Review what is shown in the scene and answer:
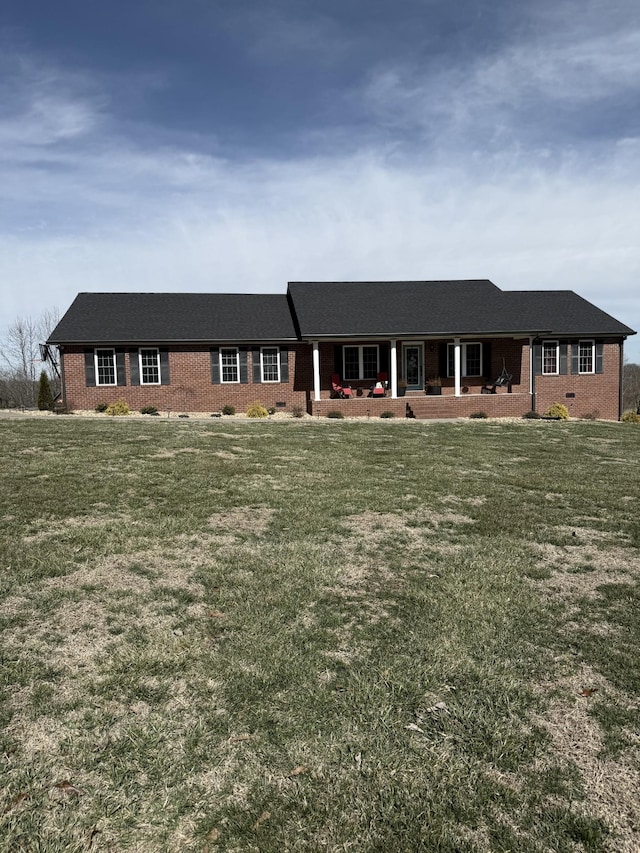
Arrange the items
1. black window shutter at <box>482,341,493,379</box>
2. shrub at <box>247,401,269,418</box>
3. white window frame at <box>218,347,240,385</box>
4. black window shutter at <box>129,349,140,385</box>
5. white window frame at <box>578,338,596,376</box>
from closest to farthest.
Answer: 1. shrub at <box>247,401,269,418</box>
2. black window shutter at <box>129,349,140,385</box>
3. white window frame at <box>218,347,240,385</box>
4. black window shutter at <box>482,341,493,379</box>
5. white window frame at <box>578,338,596,376</box>

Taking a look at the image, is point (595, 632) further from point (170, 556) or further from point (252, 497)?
point (252, 497)

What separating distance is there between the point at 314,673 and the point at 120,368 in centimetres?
2135

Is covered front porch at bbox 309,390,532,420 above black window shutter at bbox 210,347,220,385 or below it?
below

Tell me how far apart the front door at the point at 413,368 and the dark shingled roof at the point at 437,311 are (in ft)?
5.15

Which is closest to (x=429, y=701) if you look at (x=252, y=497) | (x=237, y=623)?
(x=237, y=623)

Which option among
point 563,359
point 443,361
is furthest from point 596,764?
point 563,359

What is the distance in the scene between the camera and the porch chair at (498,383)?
80.5 feet

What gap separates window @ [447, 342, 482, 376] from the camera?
81.8 feet

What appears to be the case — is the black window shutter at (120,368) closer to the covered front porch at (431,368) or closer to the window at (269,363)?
the window at (269,363)

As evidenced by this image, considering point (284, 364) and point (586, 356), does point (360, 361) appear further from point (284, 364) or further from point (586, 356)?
point (586, 356)

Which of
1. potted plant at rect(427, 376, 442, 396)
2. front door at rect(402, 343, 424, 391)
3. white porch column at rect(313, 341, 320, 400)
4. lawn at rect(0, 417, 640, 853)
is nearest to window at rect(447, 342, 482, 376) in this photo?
potted plant at rect(427, 376, 442, 396)

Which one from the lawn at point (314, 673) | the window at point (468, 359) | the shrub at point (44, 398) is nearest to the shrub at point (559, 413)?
the window at point (468, 359)

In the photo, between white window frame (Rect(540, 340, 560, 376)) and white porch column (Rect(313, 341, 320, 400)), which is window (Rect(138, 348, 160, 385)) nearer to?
white porch column (Rect(313, 341, 320, 400))

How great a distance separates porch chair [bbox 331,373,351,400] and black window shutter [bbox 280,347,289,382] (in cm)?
198
